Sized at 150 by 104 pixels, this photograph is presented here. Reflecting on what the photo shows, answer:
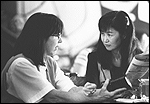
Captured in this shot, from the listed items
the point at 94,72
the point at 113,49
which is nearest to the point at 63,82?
the point at 94,72

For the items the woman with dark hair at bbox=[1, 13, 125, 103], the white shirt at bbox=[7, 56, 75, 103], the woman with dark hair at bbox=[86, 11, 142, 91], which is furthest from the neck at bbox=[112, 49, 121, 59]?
the white shirt at bbox=[7, 56, 75, 103]

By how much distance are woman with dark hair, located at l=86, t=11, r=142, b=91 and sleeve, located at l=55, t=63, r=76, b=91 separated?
0.15 meters

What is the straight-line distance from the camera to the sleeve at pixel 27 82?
4.49 feet

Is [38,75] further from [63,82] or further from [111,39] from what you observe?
[111,39]

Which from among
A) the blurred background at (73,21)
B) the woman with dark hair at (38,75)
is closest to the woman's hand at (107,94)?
the woman with dark hair at (38,75)

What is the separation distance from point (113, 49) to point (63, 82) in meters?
0.35

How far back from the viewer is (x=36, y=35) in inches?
58.6

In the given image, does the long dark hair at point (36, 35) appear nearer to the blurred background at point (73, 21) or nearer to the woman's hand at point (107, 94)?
the blurred background at point (73, 21)

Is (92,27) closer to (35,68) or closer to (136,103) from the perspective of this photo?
(35,68)

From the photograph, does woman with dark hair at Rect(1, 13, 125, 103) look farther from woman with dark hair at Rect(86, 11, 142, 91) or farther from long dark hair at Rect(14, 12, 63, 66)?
woman with dark hair at Rect(86, 11, 142, 91)

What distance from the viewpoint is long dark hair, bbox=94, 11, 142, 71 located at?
159 cm

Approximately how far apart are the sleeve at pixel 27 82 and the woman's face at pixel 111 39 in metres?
0.43

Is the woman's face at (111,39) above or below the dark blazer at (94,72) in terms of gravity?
above

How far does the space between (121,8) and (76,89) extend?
0.61 metres
